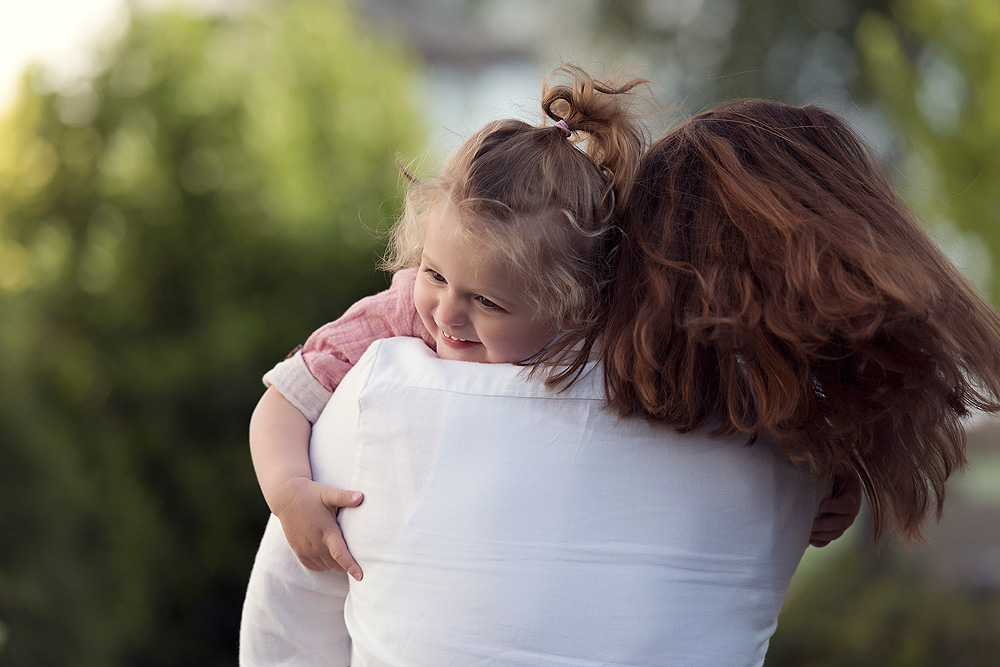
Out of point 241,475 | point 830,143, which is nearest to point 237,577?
point 241,475

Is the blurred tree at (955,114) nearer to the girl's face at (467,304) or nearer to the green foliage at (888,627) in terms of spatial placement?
the green foliage at (888,627)

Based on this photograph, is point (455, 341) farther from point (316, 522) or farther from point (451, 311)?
point (316, 522)

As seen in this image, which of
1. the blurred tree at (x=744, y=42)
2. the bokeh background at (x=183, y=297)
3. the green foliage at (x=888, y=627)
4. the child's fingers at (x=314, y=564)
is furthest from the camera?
the blurred tree at (x=744, y=42)

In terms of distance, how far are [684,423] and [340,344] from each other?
2.00 ft

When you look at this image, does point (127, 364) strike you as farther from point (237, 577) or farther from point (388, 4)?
point (388, 4)

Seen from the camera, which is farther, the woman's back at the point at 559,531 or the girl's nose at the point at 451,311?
the girl's nose at the point at 451,311

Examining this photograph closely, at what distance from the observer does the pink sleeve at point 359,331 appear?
1.44 meters

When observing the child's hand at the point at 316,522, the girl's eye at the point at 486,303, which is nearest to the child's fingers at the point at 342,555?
the child's hand at the point at 316,522

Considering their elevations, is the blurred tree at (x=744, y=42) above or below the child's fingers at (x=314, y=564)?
above

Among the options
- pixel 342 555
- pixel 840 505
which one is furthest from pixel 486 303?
pixel 840 505

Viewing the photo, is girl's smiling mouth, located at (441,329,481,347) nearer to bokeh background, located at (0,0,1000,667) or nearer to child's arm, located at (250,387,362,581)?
child's arm, located at (250,387,362,581)

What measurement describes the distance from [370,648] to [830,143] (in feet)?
3.01

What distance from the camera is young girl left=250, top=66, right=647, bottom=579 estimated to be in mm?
1306

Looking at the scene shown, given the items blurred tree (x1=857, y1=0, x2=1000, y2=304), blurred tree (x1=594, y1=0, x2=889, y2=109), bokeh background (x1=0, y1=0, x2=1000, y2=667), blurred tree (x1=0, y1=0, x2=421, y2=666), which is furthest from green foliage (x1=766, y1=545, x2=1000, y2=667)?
blurred tree (x1=594, y1=0, x2=889, y2=109)
